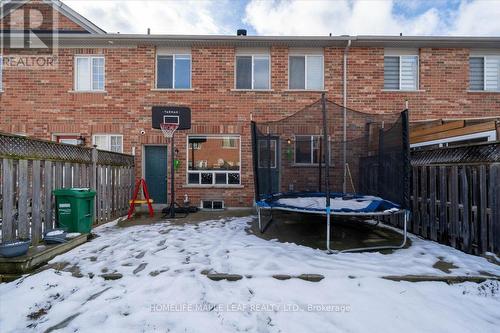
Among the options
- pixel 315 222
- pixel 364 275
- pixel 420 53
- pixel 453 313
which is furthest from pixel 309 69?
pixel 453 313

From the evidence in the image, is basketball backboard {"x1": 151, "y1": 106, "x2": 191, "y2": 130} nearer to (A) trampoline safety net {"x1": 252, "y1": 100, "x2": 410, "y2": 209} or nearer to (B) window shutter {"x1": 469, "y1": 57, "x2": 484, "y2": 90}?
(A) trampoline safety net {"x1": 252, "y1": 100, "x2": 410, "y2": 209}

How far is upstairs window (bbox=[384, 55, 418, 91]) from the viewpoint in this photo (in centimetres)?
903

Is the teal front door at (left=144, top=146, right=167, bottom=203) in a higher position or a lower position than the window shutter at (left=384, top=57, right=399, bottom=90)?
lower

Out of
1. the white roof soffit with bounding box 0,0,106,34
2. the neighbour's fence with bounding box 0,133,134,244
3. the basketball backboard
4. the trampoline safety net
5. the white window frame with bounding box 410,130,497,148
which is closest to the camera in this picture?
the neighbour's fence with bounding box 0,133,134,244

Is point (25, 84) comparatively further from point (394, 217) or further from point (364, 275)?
point (394, 217)

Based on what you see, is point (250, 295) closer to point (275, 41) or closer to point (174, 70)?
point (275, 41)

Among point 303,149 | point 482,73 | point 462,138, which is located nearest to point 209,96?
point 303,149

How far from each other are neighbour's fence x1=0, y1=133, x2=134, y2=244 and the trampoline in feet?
12.2

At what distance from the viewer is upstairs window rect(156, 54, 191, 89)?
29.7 ft

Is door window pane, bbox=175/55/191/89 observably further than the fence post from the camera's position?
Yes

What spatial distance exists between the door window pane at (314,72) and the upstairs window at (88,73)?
700cm
